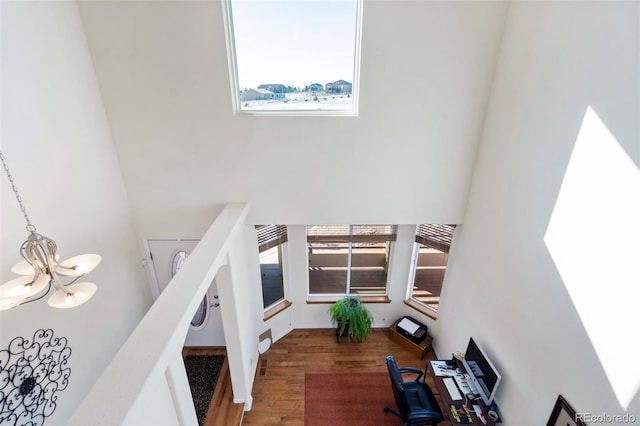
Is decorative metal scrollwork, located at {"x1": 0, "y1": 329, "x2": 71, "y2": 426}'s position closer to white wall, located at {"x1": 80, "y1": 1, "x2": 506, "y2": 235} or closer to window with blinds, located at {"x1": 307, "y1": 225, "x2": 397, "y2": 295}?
white wall, located at {"x1": 80, "y1": 1, "x2": 506, "y2": 235}

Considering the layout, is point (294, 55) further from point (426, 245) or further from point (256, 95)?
point (426, 245)

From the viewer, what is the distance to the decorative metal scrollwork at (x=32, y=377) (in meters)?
2.34

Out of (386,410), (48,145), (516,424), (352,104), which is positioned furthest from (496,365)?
(48,145)

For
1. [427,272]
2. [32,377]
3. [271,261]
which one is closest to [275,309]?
[271,261]

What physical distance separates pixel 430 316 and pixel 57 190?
17.5ft

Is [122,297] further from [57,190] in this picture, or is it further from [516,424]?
[516,424]

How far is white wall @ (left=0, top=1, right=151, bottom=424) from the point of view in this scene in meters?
2.41

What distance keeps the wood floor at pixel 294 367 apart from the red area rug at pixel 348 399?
10 cm

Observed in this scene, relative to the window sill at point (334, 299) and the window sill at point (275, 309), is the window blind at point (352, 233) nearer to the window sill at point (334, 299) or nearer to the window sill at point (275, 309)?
the window sill at point (334, 299)

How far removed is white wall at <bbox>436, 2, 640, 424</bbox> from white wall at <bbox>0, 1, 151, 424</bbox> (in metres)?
4.38

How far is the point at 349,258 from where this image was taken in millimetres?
5215

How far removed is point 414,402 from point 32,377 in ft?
12.7

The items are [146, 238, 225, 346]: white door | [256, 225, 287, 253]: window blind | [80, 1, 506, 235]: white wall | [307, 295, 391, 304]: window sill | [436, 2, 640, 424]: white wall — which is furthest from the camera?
[307, 295, 391, 304]: window sill

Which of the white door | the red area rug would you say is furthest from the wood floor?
the white door
